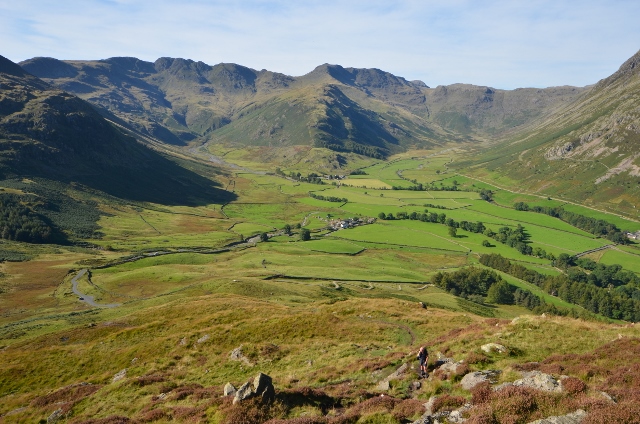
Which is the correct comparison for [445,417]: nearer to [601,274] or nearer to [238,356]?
[238,356]

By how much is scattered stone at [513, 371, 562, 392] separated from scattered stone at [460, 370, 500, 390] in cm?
239

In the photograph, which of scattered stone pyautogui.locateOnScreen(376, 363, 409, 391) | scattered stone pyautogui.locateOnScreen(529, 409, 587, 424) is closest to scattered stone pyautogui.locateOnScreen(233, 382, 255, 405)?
scattered stone pyautogui.locateOnScreen(376, 363, 409, 391)

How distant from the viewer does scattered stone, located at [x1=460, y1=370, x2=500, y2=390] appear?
84.3ft

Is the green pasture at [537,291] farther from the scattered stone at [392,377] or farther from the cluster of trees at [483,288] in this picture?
the scattered stone at [392,377]

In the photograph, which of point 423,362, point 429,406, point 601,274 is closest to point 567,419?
point 429,406

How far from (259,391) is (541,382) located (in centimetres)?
1855

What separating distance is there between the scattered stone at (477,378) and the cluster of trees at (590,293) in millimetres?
141963

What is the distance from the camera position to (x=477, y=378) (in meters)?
26.2

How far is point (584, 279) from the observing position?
163 meters

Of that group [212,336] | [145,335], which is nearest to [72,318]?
[145,335]

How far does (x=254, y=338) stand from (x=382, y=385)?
27.4m

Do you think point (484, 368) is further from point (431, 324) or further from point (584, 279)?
point (584, 279)

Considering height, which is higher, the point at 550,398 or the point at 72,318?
the point at 550,398

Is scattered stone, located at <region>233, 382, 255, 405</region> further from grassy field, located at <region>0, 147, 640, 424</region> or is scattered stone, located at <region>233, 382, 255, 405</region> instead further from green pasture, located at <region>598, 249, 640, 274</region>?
green pasture, located at <region>598, 249, 640, 274</region>
